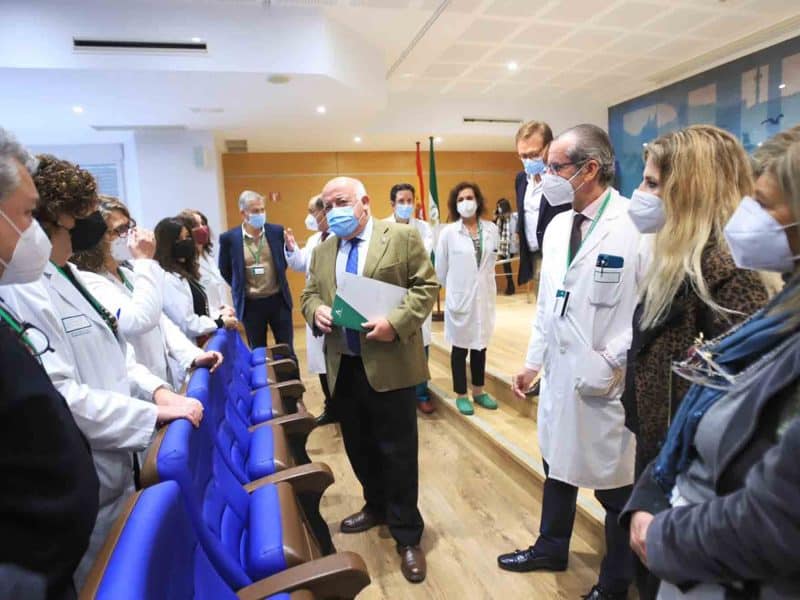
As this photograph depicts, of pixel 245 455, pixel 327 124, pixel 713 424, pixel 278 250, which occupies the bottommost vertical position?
pixel 245 455

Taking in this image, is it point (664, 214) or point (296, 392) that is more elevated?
point (664, 214)

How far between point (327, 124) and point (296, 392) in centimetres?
427

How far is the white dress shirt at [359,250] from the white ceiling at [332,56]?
2.71 metres

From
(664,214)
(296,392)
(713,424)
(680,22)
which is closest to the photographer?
(713,424)

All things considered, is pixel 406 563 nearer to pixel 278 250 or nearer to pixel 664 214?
pixel 664 214

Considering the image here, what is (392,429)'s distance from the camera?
189 centimetres

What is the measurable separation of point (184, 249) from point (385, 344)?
4.61 feet

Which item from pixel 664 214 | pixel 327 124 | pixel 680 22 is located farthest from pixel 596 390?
pixel 327 124

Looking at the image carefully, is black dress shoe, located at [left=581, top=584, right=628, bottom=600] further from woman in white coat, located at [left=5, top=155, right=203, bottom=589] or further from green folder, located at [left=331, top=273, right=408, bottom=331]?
woman in white coat, located at [left=5, top=155, right=203, bottom=589]

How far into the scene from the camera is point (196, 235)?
120 inches

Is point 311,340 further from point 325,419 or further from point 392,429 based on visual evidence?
point 392,429

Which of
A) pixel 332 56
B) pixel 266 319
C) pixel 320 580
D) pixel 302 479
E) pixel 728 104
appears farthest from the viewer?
pixel 728 104

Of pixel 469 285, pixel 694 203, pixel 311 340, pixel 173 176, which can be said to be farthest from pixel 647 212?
pixel 173 176

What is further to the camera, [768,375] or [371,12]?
[371,12]
